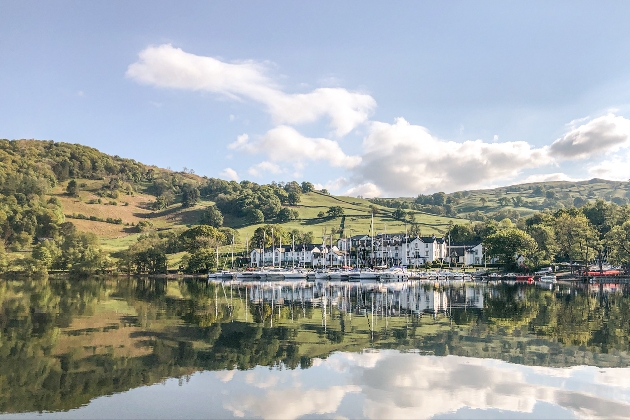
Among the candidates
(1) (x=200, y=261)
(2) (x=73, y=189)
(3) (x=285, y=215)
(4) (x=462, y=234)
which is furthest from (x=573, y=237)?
(2) (x=73, y=189)

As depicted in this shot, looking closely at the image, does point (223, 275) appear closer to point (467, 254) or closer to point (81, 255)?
point (81, 255)

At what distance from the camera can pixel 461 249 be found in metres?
159

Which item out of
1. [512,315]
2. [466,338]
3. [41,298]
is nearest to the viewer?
[466,338]

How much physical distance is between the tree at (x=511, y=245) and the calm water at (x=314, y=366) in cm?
7483

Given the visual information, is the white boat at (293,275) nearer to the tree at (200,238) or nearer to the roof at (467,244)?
the tree at (200,238)

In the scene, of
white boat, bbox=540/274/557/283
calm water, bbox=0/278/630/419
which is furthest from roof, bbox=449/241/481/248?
calm water, bbox=0/278/630/419

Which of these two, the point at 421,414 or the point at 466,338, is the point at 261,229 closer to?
the point at 466,338

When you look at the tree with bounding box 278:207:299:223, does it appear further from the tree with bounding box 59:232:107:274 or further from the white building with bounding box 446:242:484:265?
the tree with bounding box 59:232:107:274

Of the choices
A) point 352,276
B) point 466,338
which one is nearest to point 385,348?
point 466,338

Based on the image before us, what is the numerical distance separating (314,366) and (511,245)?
10187 centimetres

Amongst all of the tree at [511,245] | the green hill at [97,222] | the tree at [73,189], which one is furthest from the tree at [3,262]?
the tree at [511,245]

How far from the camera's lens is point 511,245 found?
Answer: 11381 cm

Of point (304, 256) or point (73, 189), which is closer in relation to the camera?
point (304, 256)

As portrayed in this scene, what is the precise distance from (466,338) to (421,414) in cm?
1477
